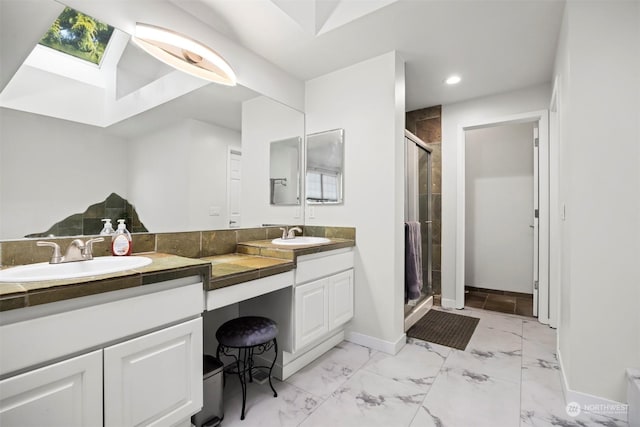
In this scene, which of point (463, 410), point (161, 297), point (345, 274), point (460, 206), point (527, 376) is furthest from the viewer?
point (460, 206)

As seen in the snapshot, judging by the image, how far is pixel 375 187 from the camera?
2.37 m

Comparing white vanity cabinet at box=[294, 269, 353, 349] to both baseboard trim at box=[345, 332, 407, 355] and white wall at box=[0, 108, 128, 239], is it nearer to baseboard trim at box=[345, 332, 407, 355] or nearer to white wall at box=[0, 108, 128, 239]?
baseboard trim at box=[345, 332, 407, 355]

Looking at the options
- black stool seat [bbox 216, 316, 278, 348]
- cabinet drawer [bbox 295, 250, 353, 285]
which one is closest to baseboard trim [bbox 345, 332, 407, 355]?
cabinet drawer [bbox 295, 250, 353, 285]

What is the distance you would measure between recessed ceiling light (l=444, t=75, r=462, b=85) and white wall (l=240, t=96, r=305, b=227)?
1393 mm

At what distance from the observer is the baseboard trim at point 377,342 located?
90.3 inches

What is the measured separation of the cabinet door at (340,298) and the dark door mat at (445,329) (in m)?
0.72

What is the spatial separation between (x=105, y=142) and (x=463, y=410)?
237 cm

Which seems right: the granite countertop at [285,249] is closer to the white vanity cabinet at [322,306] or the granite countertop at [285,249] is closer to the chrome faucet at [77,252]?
the white vanity cabinet at [322,306]

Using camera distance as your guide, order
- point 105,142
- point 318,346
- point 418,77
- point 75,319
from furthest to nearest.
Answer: point 418,77, point 318,346, point 105,142, point 75,319

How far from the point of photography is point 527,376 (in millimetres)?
1967

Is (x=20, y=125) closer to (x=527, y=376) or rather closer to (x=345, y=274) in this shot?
(x=345, y=274)

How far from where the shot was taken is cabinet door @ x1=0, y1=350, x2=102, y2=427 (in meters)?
0.85

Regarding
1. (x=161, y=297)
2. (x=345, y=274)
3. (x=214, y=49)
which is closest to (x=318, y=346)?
(x=345, y=274)

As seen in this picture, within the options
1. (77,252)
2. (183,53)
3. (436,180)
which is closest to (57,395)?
(77,252)
